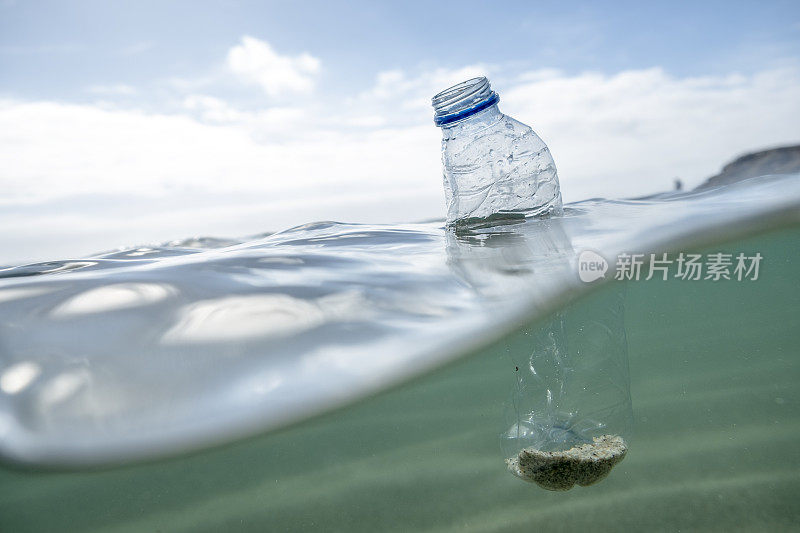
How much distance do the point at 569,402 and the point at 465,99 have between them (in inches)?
110

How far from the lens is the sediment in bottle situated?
311cm

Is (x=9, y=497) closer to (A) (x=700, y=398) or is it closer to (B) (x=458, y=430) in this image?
(B) (x=458, y=430)

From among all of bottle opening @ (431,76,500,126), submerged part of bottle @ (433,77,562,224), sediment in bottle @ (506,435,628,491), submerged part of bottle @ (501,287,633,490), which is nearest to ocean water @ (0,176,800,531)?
submerged part of bottle @ (501,287,633,490)

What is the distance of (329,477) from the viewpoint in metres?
8.66

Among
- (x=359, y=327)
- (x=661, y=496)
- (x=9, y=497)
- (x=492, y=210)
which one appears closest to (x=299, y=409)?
(x=359, y=327)

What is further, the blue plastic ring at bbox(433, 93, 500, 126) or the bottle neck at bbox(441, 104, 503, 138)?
the bottle neck at bbox(441, 104, 503, 138)

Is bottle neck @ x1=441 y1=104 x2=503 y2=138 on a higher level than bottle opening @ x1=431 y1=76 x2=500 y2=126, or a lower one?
lower

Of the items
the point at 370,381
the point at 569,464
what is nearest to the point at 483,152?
the point at 370,381

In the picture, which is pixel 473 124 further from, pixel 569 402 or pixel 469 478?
pixel 469 478

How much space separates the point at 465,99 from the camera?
10.5 ft

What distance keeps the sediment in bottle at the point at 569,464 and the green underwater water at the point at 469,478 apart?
1.20 m

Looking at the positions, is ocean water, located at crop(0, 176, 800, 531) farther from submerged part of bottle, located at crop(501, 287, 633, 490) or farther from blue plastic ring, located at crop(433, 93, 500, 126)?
blue plastic ring, located at crop(433, 93, 500, 126)

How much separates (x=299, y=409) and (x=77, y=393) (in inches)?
35.1

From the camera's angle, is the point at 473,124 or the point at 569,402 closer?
the point at 473,124
